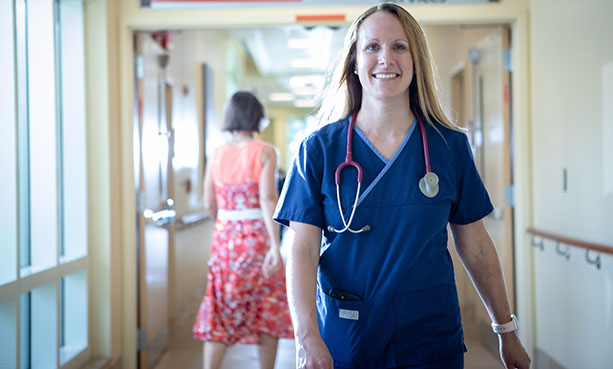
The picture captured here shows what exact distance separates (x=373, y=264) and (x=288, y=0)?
2019 mm

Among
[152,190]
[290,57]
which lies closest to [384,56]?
[152,190]

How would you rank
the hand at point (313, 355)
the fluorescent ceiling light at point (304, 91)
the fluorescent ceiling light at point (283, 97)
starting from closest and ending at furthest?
the hand at point (313, 355) → the fluorescent ceiling light at point (304, 91) → the fluorescent ceiling light at point (283, 97)

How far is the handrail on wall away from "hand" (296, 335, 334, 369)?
1.42 metres

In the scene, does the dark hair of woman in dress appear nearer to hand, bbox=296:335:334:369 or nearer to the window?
the window

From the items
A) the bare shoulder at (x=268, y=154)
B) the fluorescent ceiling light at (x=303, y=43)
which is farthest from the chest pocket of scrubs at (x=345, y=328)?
the fluorescent ceiling light at (x=303, y=43)

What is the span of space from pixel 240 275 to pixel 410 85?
1.62 metres

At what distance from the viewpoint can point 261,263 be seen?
280cm

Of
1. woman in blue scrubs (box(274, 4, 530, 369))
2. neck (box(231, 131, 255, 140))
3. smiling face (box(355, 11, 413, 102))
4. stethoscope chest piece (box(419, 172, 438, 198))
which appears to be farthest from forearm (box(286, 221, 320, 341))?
neck (box(231, 131, 255, 140))

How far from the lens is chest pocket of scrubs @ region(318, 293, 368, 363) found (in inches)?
49.3

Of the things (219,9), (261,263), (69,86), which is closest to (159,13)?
(219,9)

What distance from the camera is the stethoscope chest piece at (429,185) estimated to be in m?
1.26

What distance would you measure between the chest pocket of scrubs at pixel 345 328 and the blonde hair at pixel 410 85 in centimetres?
45

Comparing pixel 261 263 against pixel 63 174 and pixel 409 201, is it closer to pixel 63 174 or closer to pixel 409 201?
pixel 63 174

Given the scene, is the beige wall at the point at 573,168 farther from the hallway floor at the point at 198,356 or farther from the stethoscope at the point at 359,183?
the hallway floor at the point at 198,356
